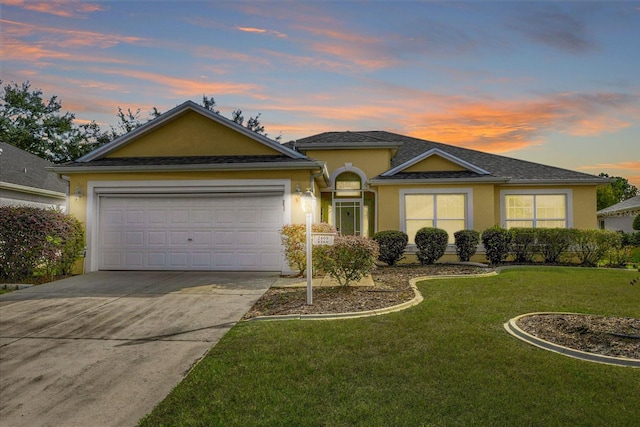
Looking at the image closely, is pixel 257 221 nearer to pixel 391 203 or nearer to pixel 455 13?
pixel 391 203

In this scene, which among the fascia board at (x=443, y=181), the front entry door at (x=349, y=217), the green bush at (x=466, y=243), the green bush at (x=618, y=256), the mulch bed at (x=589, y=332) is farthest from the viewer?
the front entry door at (x=349, y=217)

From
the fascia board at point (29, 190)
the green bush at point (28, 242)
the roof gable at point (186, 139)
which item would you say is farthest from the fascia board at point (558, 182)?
the fascia board at point (29, 190)

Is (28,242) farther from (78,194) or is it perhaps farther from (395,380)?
(395,380)

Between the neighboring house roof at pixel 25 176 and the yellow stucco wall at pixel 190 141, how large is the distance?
402cm

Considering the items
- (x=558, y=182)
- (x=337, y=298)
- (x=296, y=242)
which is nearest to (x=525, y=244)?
(x=558, y=182)

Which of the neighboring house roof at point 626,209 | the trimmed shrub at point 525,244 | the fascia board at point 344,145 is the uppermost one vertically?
the fascia board at point 344,145

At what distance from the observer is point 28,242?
10602 millimetres

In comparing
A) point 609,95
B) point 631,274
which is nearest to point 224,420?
point 631,274

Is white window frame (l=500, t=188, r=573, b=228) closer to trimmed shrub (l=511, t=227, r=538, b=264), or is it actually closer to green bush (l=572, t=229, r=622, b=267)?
trimmed shrub (l=511, t=227, r=538, b=264)

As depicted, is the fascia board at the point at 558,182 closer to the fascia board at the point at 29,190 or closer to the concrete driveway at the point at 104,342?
the concrete driveway at the point at 104,342

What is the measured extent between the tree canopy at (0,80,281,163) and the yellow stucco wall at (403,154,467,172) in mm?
26895

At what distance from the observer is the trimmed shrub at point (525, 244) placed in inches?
561

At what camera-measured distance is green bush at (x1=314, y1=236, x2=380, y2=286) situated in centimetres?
890

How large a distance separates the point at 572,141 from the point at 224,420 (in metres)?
17.2
